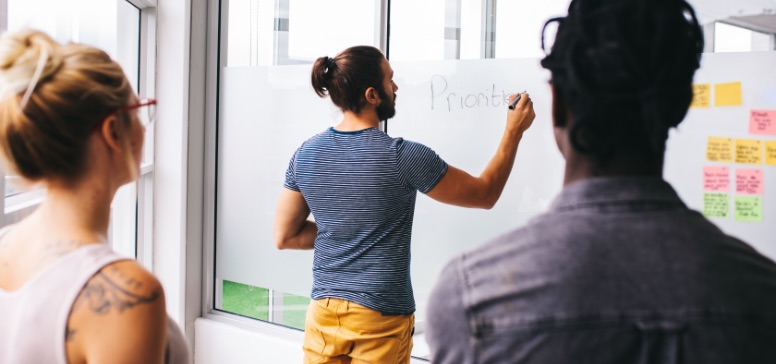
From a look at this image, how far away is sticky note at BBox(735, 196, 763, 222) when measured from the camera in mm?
2184

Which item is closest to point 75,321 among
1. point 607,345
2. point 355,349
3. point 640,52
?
point 607,345

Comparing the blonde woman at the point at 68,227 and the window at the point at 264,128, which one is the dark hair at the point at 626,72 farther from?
the window at the point at 264,128

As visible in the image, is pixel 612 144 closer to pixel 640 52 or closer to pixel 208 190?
pixel 640 52

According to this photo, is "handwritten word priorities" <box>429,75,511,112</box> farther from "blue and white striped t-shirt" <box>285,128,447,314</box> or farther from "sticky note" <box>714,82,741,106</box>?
"blue and white striped t-shirt" <box>285,128,447,314</box>

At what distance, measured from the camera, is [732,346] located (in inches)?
27.2

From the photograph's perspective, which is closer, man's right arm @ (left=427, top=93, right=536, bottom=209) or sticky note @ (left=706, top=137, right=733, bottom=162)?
man's right arm @ (left=427, top=93, right=536, bottom=209)

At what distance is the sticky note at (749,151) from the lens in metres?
2.17

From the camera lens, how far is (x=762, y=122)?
215 cm

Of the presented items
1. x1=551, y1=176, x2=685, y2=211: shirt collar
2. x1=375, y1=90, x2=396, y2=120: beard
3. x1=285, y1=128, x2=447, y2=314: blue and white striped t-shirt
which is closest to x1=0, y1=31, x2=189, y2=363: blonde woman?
x1=551, y1=176, x2=685, y2=211: shirt collar

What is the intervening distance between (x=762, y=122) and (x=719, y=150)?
0.15 m

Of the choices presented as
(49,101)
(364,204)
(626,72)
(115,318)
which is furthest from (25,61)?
(364,204)

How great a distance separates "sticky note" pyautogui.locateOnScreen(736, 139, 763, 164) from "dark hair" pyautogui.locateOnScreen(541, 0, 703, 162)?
1622 mm

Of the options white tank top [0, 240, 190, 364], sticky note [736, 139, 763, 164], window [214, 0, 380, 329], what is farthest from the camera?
window [214, 0, 380, 329]

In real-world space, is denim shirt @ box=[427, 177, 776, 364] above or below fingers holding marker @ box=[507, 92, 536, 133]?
below
